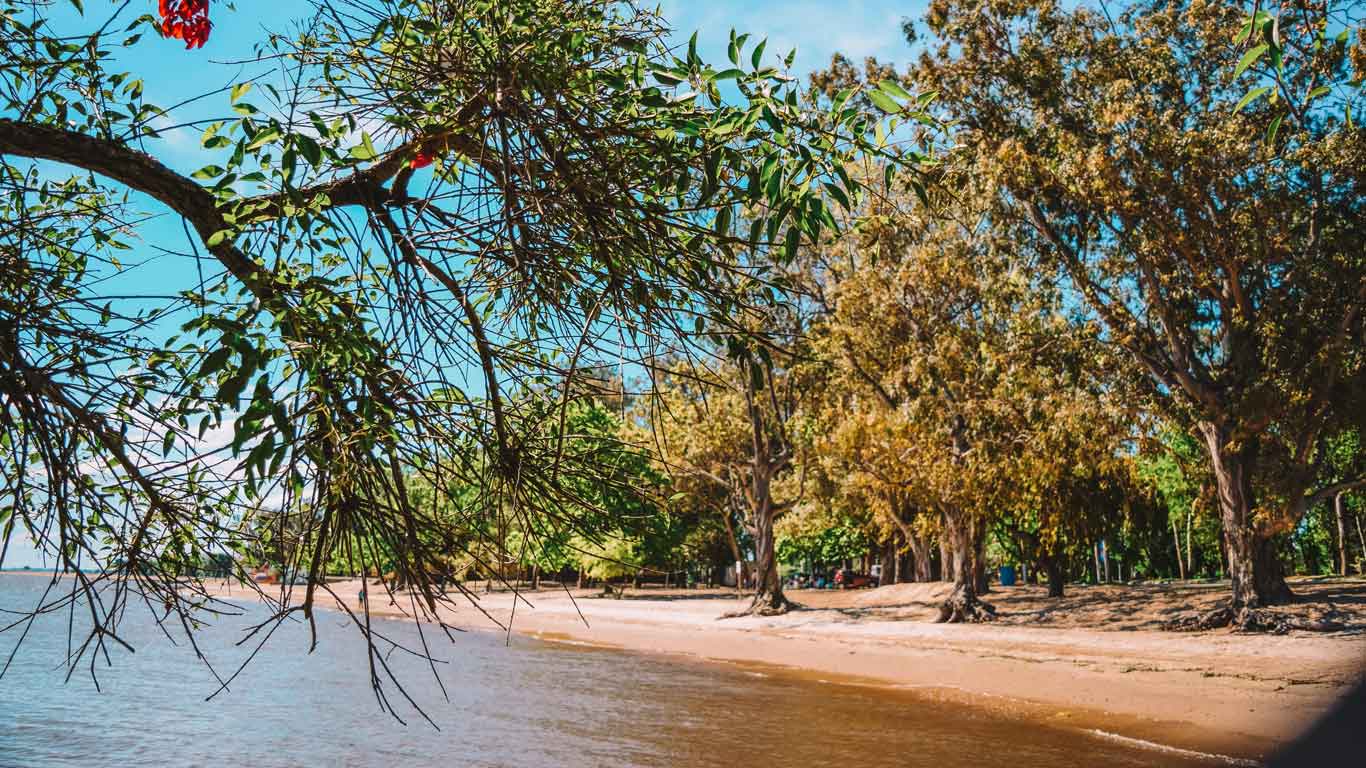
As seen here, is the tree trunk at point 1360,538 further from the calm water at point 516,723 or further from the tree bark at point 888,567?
the calm water at point 516,723

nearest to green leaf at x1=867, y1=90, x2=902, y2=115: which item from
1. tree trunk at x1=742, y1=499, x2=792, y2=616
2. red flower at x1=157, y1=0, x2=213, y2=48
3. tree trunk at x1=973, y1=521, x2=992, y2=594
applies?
red flower at x1=157, y1=0, x2=213, y2=48

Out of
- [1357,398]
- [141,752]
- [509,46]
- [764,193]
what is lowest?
[141,752]

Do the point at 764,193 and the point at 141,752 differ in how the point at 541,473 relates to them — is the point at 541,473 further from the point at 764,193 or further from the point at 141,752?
the point at 141,752

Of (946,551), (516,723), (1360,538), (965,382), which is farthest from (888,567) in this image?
(516,723)

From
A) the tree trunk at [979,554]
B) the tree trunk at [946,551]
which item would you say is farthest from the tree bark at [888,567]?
the tree trunk at [979,554]

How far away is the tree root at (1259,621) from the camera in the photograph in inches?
663

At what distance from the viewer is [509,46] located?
332 cm

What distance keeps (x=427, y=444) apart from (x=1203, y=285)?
17.0m

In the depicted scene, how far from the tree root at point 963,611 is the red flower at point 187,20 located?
73.8ft

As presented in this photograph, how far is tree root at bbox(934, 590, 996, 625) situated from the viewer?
23062mm

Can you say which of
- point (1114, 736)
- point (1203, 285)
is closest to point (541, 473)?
point (1114, 736)

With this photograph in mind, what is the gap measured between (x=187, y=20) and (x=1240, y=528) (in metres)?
19.8

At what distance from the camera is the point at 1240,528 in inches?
711

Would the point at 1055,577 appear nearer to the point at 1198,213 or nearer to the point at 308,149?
the point at 1198,213
